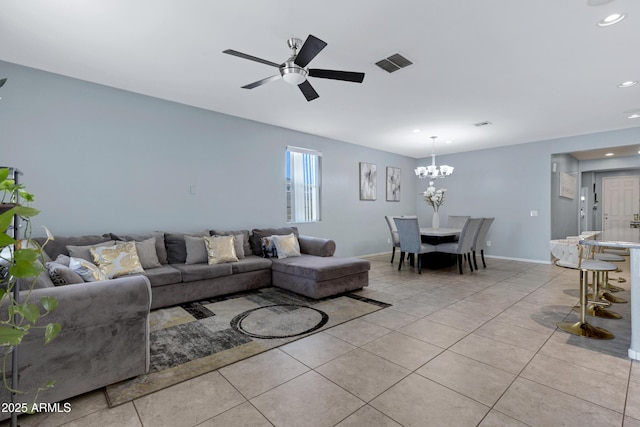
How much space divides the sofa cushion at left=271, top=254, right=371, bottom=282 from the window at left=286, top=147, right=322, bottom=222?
1478mm

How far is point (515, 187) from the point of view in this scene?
661cm

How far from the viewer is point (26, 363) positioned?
162cm

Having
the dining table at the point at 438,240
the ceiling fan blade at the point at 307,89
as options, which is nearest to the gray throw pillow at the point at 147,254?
the ceiling fan blade at the point at 307,89

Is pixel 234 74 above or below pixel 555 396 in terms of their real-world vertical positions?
above

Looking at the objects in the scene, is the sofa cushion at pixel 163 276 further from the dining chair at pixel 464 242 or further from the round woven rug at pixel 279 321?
the dining chair at pixel 464 242

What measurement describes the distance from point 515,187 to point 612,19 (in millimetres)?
4867

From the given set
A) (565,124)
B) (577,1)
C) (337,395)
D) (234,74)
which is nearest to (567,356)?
(337,395)

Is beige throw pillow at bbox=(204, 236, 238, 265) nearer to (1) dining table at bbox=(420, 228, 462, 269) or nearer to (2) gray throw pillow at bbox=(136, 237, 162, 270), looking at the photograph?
(2) gray throw pillow at bbox=(136, 237, 162, 270)

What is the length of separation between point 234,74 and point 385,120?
2.62m

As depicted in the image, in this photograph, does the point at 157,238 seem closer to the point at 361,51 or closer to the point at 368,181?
the point at 361,51

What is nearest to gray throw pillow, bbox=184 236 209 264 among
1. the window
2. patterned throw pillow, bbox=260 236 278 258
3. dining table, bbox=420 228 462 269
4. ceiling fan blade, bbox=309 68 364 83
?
patterned throw pillow, bbox=260 236 278 258

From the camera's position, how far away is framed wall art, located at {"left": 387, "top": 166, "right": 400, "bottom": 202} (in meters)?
7.58

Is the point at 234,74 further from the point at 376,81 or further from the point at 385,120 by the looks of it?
the point at 385,120

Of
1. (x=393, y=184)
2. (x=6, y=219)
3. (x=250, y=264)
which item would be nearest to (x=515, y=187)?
(x=393, y=184)
